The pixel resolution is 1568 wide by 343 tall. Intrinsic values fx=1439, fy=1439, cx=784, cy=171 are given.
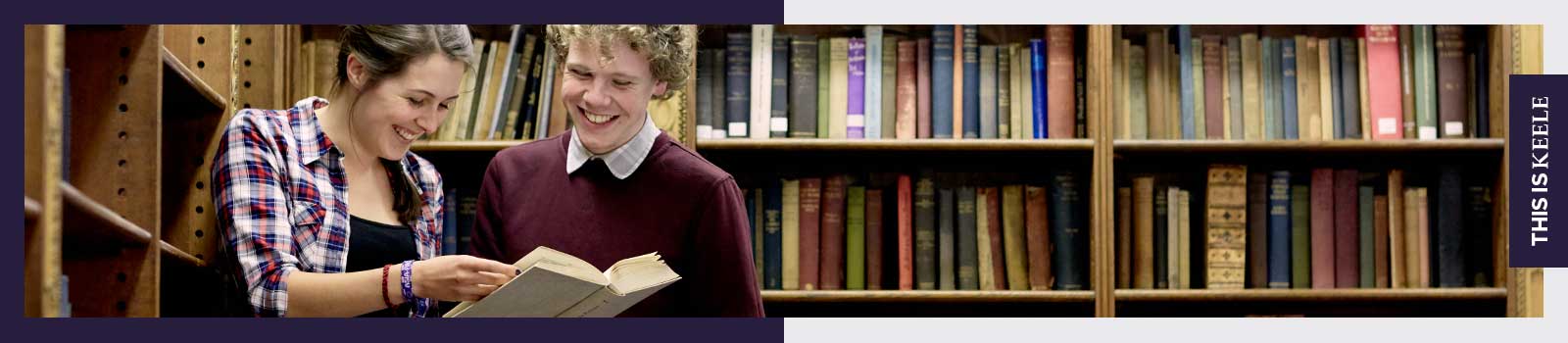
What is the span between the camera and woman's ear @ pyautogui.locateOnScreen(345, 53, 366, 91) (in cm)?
176

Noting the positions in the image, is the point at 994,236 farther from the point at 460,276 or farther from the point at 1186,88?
the point at 460,276

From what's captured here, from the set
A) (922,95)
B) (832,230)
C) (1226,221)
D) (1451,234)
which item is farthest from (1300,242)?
(832,230)

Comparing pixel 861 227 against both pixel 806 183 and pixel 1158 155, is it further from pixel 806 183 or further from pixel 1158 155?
pixel 1158 155

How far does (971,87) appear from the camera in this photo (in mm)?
2430

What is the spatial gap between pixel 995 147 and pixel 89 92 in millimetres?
1409

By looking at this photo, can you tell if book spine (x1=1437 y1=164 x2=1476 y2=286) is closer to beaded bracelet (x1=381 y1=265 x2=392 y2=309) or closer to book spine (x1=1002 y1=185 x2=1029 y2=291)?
book spine (x1=1002 y1=185 x2=1029 y2=291)

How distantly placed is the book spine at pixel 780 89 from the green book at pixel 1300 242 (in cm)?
88

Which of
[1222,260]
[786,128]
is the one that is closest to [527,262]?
[786,128]

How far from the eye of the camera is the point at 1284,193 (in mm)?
2455

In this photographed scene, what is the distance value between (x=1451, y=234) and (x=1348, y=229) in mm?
175

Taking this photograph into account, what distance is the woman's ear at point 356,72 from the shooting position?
1.76m

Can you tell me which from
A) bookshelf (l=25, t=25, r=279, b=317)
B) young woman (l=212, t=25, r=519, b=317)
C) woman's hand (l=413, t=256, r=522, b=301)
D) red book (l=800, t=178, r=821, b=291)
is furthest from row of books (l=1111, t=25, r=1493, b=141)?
bookshelf (l=25, t=25, r=279, b=317)

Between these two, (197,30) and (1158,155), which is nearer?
(197,30)

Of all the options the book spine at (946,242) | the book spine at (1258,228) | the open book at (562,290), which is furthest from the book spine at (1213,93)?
the open book at (562,290)
